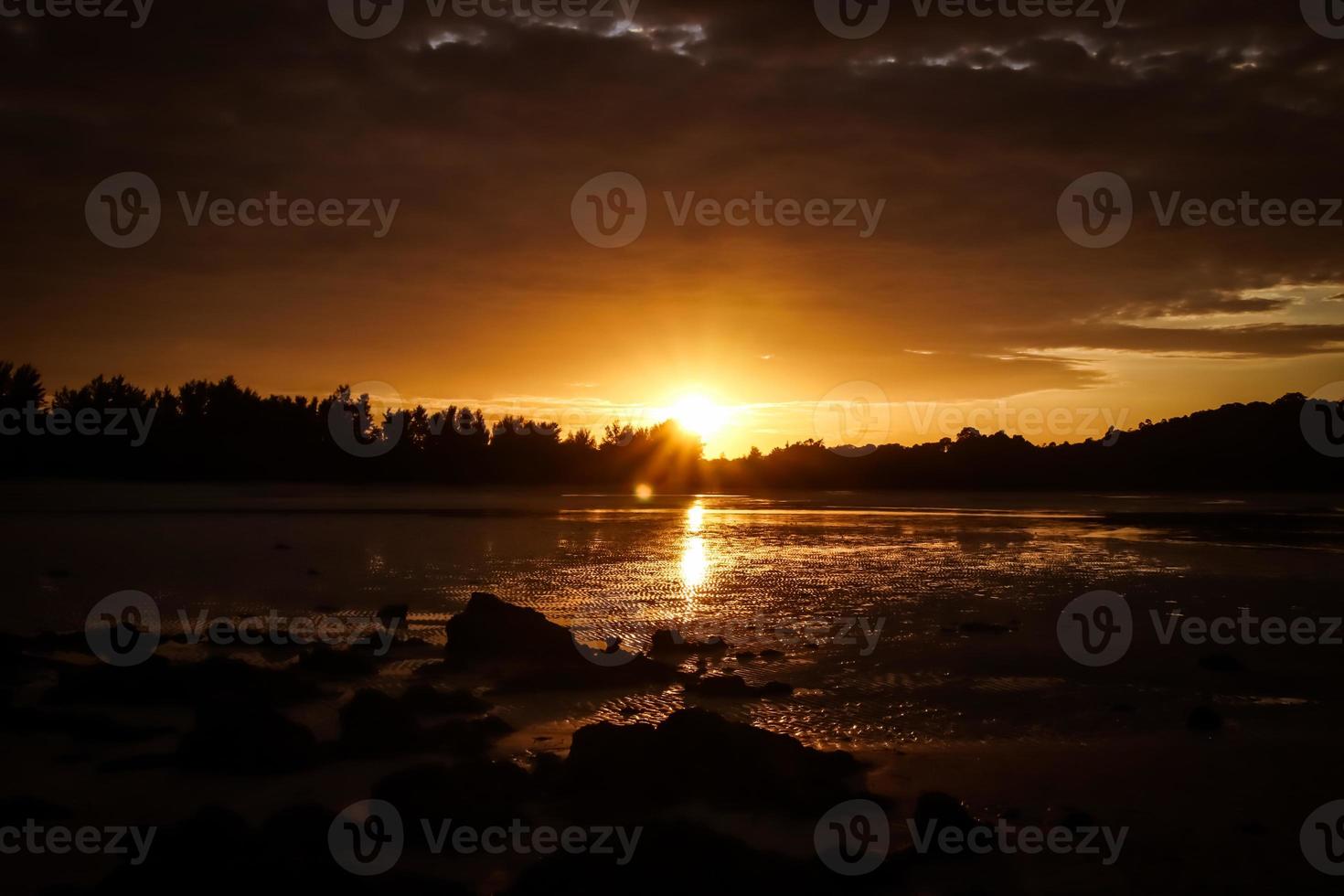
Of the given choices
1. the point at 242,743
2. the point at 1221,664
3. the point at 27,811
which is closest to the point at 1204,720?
the point at 1221,664

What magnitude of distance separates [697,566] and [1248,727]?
14.6 meters

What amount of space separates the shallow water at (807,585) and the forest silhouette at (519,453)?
36.5m

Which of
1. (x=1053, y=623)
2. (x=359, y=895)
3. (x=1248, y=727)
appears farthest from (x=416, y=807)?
(x=1053, y=623)

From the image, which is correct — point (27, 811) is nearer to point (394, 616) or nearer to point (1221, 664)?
point (394, 616)

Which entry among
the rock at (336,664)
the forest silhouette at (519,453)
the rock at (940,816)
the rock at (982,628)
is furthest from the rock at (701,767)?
the forest silhouette at (519,453)

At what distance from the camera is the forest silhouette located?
7600 centimetres

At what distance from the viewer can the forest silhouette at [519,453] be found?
76000 millimetres

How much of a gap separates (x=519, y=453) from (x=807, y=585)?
257 feet

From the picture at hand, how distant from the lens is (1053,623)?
15961 millimetres

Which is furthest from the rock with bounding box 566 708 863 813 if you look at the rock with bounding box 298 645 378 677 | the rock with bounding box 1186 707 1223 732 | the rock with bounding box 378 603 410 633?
the rock with bounding box 378 603 410 633

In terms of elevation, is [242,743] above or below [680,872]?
above

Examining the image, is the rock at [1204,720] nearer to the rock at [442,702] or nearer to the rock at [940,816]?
the rock at [940,816]

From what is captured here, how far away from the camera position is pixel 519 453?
316 ft

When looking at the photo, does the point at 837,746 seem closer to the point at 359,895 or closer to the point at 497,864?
the point at 497,864
